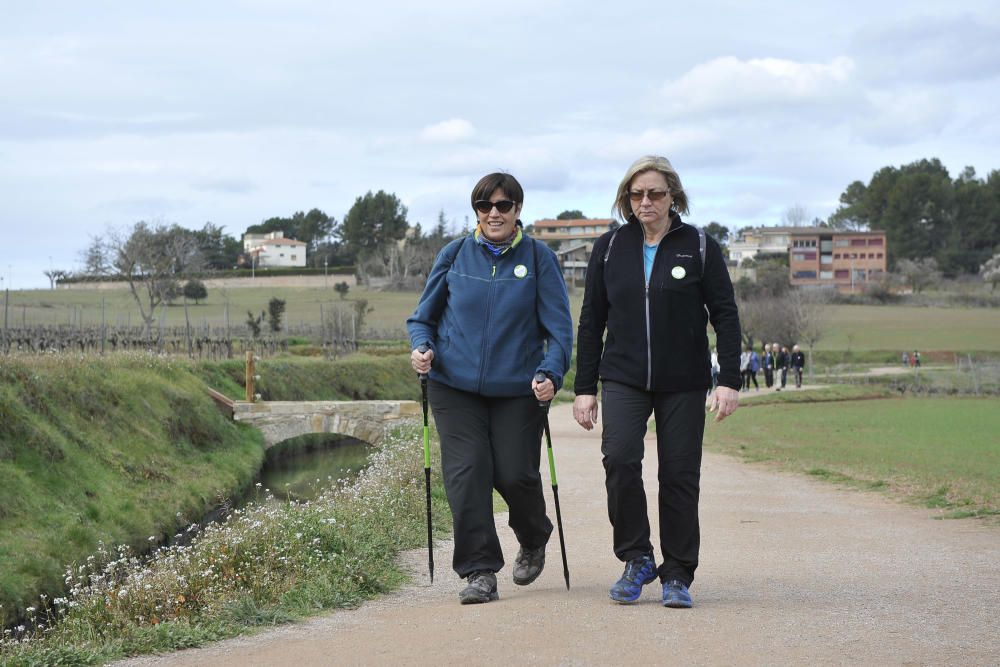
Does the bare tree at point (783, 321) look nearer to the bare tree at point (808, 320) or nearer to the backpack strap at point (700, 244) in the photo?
the bare tree at point (808, 320)

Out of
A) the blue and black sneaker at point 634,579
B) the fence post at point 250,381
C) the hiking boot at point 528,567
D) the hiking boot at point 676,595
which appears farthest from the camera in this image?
the fence post at point 250,381

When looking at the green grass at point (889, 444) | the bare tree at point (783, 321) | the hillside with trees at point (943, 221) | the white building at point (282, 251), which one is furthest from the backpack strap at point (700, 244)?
the white building at point (282, 251)

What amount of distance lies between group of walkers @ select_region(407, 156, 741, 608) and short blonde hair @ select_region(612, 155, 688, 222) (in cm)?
1

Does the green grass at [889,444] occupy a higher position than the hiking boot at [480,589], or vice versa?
the hiking boot at [480,589]

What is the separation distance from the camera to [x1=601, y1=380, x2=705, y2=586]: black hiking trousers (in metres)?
6.51

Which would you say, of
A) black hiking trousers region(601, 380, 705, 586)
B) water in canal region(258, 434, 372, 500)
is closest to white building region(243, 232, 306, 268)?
water in canal region(258, 434, 372, 500)

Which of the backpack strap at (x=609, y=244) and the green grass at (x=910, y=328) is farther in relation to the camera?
the green grass at (x=910, y=328)

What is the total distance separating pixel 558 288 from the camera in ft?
22.5

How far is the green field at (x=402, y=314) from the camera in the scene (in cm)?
7231

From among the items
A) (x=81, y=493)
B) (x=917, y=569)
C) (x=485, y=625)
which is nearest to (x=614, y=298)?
(x=485, y=625)

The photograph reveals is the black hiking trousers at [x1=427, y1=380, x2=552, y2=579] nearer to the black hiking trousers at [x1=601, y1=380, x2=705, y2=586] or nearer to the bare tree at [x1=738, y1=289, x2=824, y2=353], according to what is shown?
the black hiking trousers at [x1=601, y1=380, x2=705, y2=586]

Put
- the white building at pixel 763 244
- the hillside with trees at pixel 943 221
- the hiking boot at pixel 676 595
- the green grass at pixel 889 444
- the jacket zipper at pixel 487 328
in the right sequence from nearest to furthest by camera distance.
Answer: the hiking boot at pixel 676 595 → the jacket zipper at pixel 487 328 → the green grass at pixel 889 444 → the hillside with trees at pixel 943 221 → the white building at pixel 763 244

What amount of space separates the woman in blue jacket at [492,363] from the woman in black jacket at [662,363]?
33 centimetres

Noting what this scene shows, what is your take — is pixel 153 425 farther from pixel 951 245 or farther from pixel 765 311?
pixel 951 245
